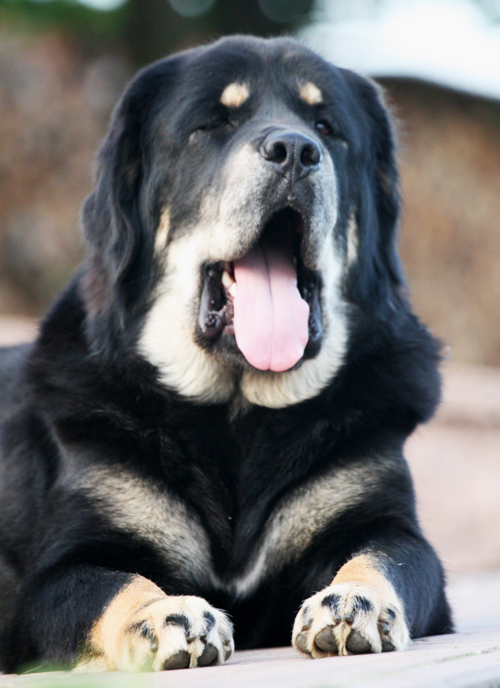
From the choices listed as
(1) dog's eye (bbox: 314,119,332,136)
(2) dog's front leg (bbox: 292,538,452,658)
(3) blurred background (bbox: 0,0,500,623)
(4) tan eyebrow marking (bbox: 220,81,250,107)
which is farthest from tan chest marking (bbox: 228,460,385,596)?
(3) blurred background (bbox: 0,0,500,623)

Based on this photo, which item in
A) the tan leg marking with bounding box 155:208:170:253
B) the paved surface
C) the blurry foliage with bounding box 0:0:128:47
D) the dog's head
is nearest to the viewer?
the paved surface

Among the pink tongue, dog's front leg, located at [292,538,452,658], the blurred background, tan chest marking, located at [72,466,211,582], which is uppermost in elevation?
the blurred background

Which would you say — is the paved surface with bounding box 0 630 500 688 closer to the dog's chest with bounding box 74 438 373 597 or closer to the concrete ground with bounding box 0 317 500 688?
the concrete ground with bounding box 0 317 500 688

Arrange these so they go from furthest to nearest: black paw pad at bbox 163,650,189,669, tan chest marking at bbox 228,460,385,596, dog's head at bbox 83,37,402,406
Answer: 1. dog's head at bbox 83,37,402,406
2. tan chest marking at bbox 228,460,385,596
3. black paw pad at bbox 163,650,189,669

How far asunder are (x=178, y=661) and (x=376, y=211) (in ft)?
6.72

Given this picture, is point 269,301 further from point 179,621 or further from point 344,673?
point 344,673

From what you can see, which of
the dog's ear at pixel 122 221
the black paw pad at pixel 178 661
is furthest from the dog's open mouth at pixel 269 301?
the black paw pad at pixel 178 661

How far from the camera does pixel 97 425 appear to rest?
302 centimetres

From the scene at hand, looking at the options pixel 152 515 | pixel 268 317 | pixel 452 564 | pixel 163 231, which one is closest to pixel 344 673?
pixel 152 515

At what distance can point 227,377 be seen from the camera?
10.6 ft

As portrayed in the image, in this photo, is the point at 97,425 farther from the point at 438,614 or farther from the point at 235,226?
the point at 438,614

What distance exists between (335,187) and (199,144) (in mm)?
498

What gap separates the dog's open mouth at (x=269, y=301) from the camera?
119 inches

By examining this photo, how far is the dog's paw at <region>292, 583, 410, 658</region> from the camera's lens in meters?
2.17
